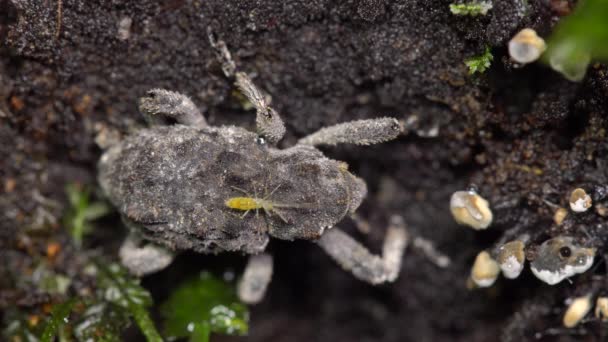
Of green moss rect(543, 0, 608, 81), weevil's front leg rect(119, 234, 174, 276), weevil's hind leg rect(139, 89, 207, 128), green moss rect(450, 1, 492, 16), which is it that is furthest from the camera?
weevil's front leg rect(119, 234, 174, 276)

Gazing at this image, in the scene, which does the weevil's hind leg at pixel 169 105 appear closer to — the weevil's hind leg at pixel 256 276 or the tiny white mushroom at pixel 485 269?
the weevil's hind leg at pixel 256 276

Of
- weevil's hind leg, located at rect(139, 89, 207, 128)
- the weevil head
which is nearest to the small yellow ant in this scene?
weevil's hind leg, located at rect(139, 89, 207, 128)

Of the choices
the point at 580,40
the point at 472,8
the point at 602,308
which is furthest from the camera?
the point at 602,308

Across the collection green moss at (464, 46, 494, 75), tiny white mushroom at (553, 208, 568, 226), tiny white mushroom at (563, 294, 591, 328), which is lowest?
tiny white mushroom at (563, 294, 591, 328)

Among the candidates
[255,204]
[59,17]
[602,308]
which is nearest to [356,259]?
[255,204]

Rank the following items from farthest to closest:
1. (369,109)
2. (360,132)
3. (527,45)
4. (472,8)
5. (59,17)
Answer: (369,109), (360,132), (59,17), (472,8), (527,45)

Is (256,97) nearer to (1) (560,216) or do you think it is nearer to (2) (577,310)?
(1) (560,216)

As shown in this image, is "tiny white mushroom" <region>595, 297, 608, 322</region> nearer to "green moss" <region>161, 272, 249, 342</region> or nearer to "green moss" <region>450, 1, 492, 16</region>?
"green moss" <region>450, 1, 492, 16</region>
